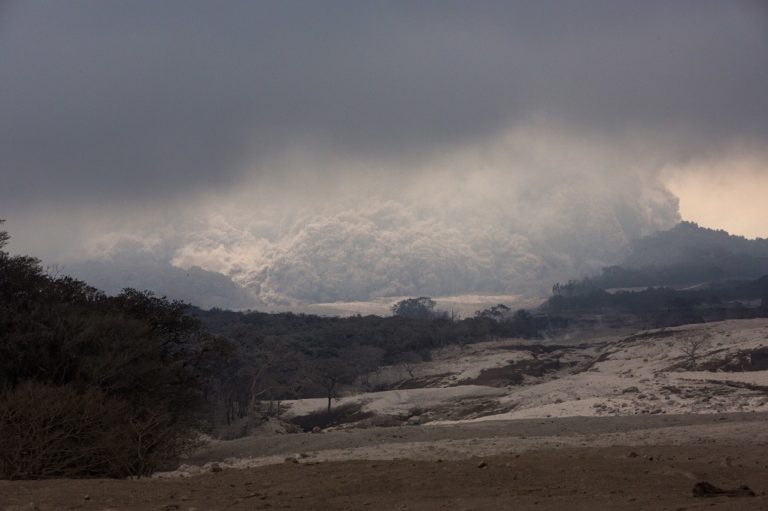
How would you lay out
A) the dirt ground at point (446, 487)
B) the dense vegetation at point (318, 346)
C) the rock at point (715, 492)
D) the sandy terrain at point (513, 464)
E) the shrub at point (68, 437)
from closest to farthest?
the rock at point (715, 492) → the dirt ground at point (446, 487) → the sandy terrain at point (513, 464) → the shrub at point (68, 437) → the dense vegetation at point (318, 346)

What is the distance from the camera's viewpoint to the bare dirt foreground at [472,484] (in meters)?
10.1

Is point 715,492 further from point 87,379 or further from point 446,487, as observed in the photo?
point 87,379

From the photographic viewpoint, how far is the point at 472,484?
11797mm

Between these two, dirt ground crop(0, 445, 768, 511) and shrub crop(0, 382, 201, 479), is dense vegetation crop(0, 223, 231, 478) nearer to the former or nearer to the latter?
shrub crop(0, 382, 201, 479)

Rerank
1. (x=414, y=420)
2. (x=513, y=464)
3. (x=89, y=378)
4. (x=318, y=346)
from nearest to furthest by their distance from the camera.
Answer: (x=513, y=464) < (x=89, y=378) < (x=414, y=420) < (x=318, y=346)

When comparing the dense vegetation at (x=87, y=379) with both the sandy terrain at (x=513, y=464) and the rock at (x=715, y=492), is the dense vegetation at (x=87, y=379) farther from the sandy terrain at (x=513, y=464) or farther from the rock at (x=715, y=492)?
the rock at (x=715, y=492)

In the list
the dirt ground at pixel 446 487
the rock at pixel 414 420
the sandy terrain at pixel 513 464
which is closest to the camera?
the dirt ground at pixel 446 487

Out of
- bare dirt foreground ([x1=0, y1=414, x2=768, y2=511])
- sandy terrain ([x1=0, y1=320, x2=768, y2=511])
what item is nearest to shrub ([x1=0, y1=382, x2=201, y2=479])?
sandy terrain ([x1=0, y1=320, x2=768, y2=511])

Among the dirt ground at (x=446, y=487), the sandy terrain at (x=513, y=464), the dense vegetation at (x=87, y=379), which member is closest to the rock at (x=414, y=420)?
the sandy terrain at (x=513, y=464)

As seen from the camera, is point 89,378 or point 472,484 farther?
point 89,378

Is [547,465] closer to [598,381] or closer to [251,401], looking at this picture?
[598,381]

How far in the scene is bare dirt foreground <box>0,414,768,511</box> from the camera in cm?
1005

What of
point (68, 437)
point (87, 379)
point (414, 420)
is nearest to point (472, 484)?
point (68, 437)

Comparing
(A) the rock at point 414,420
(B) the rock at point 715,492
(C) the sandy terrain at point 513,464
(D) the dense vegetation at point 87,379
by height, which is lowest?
(A) the rock at point 414,420
